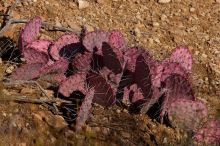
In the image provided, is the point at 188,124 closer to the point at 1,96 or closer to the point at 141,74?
the point at 141,74

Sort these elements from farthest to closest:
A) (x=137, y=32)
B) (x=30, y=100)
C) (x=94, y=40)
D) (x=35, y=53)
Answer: (x=137, y=32), (x=35, y=53), (x=94, y=40), (x=30, y=100)

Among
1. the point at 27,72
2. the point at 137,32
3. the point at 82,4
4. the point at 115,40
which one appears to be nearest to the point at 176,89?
the point at 115,40

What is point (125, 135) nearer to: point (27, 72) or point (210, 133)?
point (210, 133)

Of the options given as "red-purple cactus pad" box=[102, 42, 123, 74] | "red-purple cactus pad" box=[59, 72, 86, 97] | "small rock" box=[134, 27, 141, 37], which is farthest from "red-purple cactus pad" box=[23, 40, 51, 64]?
"small rock" box=[134, 27, 141, 37]

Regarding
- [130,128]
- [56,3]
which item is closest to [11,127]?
[130,128]

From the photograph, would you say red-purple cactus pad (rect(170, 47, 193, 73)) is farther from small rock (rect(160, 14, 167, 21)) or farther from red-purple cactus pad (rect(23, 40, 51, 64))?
small rock (rect(160, 14, 167, 21))
